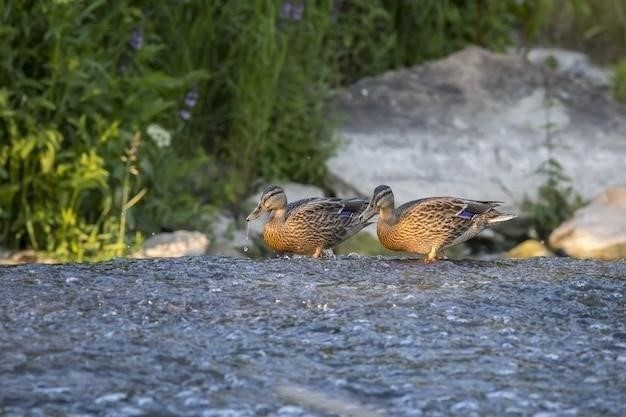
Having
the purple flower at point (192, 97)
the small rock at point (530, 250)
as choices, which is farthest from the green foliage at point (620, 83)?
the purple flower at point (192, 97)

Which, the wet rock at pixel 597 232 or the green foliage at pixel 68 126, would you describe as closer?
the green foliage at pixel 68 126

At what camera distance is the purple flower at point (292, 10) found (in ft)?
35.2

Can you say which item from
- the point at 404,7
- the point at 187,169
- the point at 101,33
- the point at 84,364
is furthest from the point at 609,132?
the point at 84,364

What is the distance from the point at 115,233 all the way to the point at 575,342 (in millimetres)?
4850

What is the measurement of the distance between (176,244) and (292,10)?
233cm

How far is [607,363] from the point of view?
4.58 metres

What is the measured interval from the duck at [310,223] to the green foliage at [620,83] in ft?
19.0

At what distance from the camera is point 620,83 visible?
1279cm

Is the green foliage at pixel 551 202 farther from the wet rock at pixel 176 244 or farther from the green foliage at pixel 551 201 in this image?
the wet rock at pixel 176 244

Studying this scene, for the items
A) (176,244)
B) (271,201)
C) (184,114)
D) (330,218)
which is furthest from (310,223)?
(184,114)

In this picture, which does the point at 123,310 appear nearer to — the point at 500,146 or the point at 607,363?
the point at 607,363

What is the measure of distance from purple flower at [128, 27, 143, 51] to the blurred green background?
0.05 ft

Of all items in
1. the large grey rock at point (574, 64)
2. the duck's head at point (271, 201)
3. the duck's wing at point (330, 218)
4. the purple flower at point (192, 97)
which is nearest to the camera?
the duck's wing at point (330, 218)

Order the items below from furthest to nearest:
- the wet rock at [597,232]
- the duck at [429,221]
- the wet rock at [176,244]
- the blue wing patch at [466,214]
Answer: the wet rock at [597,232] < the wet rock at [176,244] < the blue wing patch at [466,214] < the duck at [429,221]
